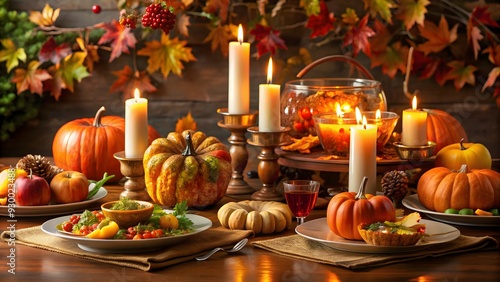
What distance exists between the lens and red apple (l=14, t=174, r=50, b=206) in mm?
1831

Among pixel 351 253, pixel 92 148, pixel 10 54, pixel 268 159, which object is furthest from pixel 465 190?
pixel 10 54

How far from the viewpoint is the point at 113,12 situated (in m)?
3.19

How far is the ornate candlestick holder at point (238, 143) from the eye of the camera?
6.96 ft

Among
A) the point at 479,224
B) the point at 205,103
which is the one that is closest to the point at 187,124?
the point at 205,103

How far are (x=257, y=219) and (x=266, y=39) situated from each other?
4.90 feet

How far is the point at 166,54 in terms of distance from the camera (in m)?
3.16

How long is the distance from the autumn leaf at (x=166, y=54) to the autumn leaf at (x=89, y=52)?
0.57 feet

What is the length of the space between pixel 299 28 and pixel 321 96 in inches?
42.4

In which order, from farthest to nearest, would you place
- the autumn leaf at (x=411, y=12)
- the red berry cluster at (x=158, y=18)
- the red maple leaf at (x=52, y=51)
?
the red maple leaf at (x=52, y=51)
the autumn leaf at (x=411, y=12)
the red berry cluster at (x=158, y=18)

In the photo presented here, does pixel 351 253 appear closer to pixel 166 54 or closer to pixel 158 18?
pixel 158 18

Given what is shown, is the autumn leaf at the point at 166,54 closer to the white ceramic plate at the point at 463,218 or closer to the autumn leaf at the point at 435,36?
the autumn leaf at the point at 435,36

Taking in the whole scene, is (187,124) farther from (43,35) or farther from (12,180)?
(12,180)

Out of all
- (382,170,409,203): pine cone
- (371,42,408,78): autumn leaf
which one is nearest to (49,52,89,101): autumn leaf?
(371,42,408,78): autumn leaf

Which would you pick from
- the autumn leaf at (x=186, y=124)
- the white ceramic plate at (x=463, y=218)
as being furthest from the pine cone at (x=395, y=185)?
the autumn leaf at (x=186, y=124)
